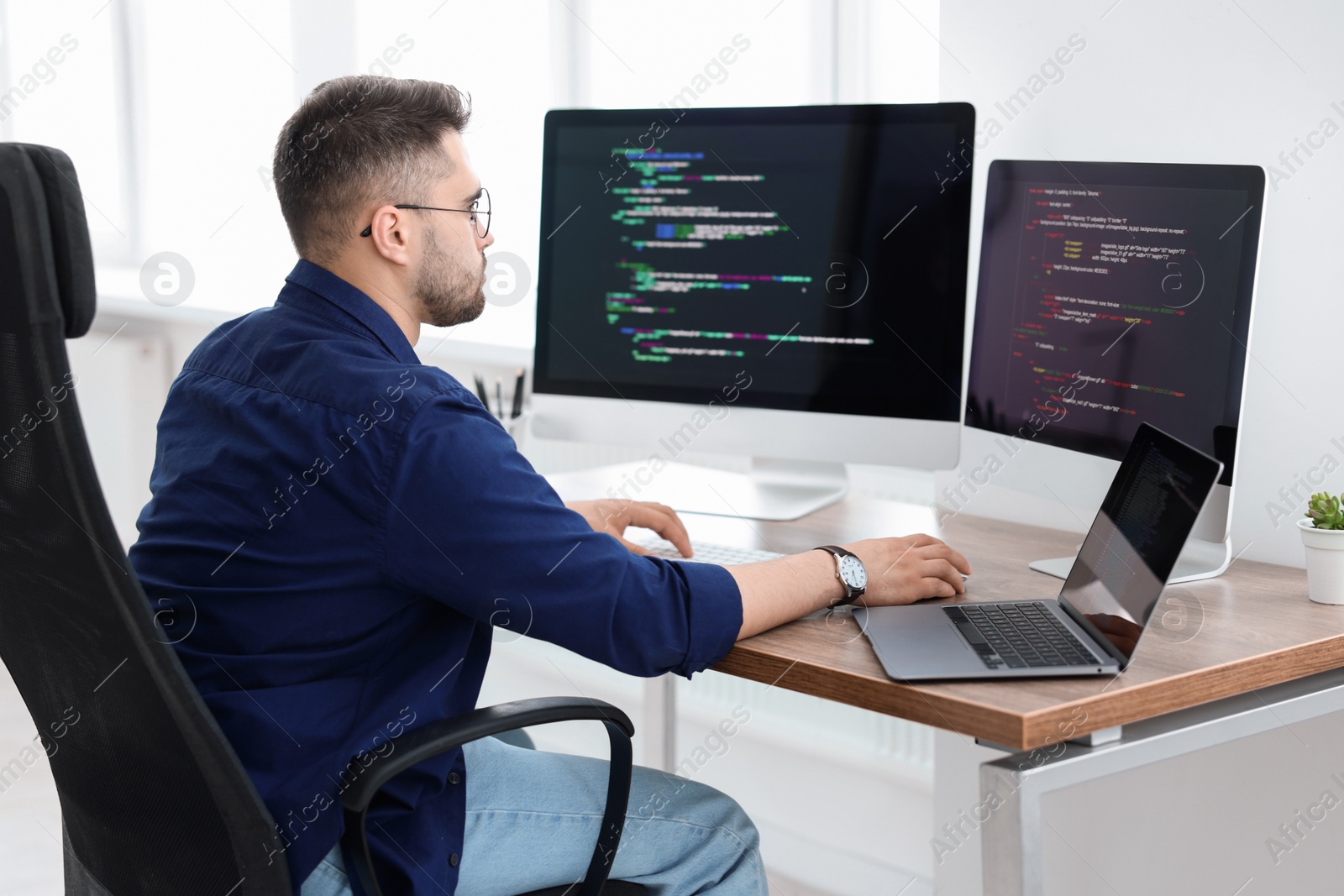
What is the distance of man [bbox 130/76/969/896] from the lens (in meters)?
1.07

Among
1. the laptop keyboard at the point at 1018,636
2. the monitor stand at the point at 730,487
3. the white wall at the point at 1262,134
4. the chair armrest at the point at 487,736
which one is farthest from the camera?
the monitor stand at the point at 730,487

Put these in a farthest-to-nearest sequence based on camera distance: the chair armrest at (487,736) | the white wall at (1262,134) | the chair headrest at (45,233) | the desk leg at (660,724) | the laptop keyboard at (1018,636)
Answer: the desk leg at (660,724) < the white wall at (1262,134) < the laptop keyboard at (1018,636) < the chair armrest at (487,736) < the chair headrest at (45,233)

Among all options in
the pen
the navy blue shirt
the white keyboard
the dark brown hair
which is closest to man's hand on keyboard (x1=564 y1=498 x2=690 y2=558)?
the white keyboard

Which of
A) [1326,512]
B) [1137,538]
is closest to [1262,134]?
[1326,512]

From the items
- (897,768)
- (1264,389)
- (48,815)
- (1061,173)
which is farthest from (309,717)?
(48,815)

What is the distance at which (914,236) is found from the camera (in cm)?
166

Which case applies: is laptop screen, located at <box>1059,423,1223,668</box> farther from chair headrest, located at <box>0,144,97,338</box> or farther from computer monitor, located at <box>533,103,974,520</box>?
chair headrest, located at <box>0,144,97,338</box>

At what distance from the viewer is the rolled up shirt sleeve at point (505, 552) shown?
3.47 ft

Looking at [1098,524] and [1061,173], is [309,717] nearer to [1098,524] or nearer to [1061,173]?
[1098,524]

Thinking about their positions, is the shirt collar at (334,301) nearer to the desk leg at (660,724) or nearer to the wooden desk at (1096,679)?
the wooden desk at (1096,679)

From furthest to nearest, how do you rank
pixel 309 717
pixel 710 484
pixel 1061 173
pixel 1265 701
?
pixel 710 484, pixel 1061 173, pixel 1265 701, pixel 309 717

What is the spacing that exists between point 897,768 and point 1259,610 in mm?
1224

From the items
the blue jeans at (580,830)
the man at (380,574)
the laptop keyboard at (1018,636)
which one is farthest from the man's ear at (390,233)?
the laptop keyboard at (1018,636)

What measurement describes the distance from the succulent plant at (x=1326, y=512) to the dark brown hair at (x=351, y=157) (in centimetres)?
105
